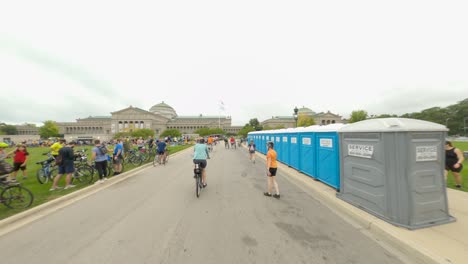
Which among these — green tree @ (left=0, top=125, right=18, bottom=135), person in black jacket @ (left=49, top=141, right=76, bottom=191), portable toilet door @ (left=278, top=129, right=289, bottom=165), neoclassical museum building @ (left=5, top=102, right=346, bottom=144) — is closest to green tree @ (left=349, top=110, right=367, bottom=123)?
neoclassical museum building @ (left=5, top=102, right=346, bottom=144)

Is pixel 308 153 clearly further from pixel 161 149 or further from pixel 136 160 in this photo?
pixel 136 160

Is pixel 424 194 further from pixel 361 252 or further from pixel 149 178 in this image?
pixel 149 178

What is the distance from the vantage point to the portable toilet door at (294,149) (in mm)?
9344

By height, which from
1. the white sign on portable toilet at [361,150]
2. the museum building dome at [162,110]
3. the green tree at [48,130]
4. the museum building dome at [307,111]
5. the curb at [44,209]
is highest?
the museum building dome at [162,110]

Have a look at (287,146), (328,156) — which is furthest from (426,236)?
(287,146)

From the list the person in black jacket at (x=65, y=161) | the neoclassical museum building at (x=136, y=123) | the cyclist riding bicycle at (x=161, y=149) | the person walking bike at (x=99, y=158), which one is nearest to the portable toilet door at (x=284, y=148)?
the cyclist riding bicycle at (x=161, y=149)

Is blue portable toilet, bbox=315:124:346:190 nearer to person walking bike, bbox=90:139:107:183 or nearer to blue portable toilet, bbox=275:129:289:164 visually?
blue portable toilet, bbox=275:129:289:164

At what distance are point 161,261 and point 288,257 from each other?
80.1 inches

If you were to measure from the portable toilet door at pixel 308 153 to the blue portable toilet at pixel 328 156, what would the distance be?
0.26 meters

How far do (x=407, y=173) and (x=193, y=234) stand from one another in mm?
4411

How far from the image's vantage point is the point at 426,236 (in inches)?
125

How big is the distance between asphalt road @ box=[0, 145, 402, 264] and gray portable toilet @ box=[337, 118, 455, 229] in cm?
90

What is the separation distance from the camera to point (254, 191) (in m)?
6.18

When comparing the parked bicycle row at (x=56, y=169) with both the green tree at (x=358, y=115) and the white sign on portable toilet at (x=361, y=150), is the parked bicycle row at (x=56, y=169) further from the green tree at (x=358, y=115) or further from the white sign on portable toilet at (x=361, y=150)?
the green tree at (x=358, y=115)
